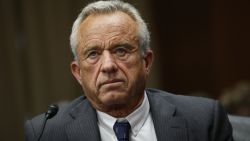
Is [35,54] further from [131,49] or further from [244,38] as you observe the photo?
[131,49]

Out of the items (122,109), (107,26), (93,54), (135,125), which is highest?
(107,26)

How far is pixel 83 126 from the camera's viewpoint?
10.6 feet

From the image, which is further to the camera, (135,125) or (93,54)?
(135,125)

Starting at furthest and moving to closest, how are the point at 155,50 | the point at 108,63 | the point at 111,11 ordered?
the point at 155,50 → the point at 111,11 → the point at 108,63

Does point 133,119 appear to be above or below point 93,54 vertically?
below

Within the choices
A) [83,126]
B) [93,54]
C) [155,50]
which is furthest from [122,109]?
[155,50]

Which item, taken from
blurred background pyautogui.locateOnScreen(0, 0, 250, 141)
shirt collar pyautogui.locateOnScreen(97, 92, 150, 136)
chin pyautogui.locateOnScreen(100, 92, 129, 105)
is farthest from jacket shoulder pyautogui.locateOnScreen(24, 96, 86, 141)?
blurred background pyautogui.locateOnScreen(0, 0, 250, 141)

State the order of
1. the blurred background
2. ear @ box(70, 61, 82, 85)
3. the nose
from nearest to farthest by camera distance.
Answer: the nose, ear @ box(70, 61, 82, 85), the blurred background

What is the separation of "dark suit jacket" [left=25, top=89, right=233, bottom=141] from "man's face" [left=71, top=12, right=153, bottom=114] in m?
0.16

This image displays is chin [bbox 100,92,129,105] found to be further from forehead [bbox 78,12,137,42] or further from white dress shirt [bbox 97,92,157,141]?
forehead [bbox 78,12,137,42]

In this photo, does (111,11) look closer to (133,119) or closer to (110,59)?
(110,59)

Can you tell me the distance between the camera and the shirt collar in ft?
10.6

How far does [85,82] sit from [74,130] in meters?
0.26

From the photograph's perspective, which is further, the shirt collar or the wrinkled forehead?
the shirt collar
